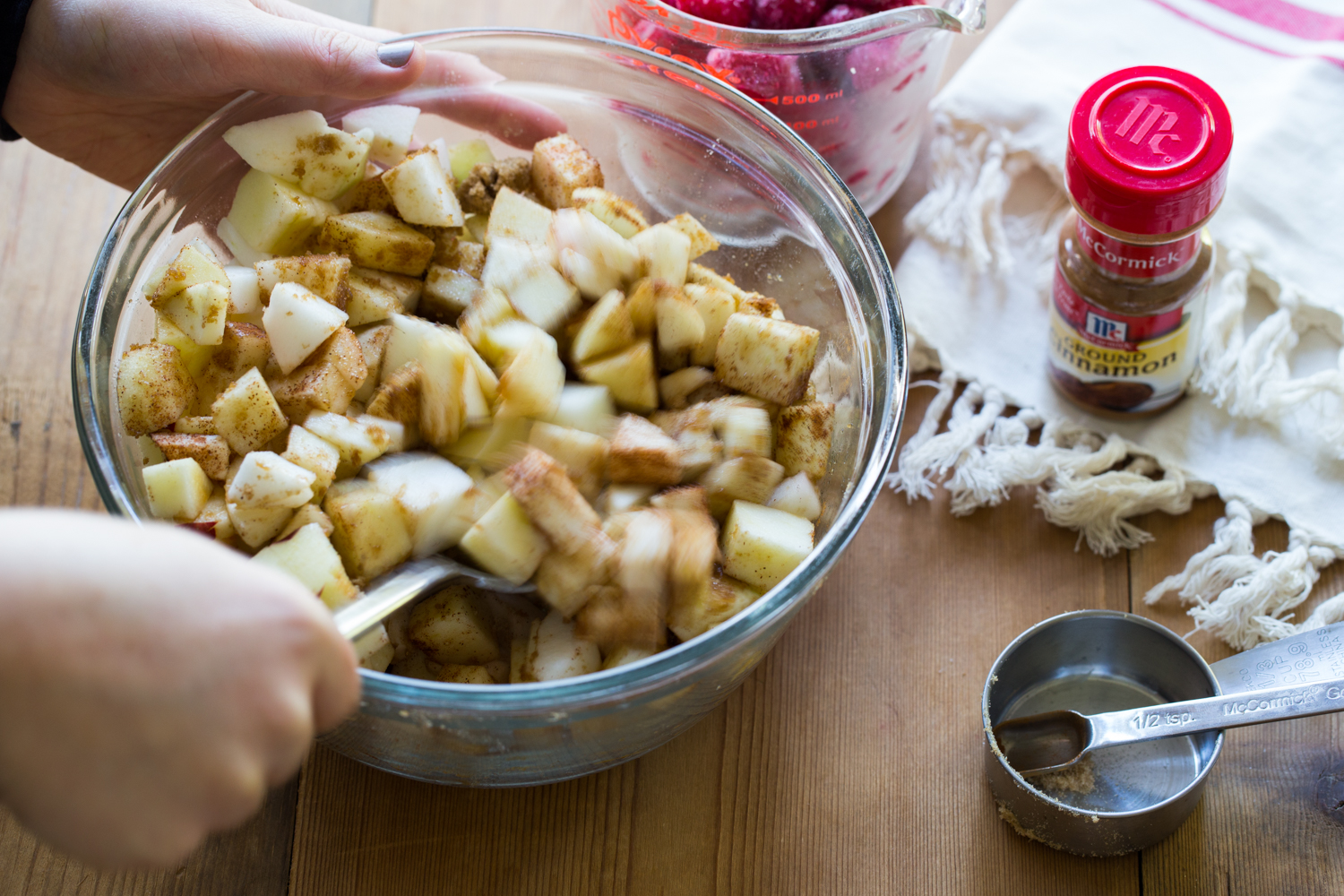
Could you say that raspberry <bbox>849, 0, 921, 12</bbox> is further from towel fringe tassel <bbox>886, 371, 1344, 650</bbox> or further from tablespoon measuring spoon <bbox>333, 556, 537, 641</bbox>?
tablespoon measuring spoon <bbox>333, 556, 537, 641</bbox>

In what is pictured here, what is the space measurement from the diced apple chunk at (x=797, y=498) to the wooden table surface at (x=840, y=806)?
8.4 inches

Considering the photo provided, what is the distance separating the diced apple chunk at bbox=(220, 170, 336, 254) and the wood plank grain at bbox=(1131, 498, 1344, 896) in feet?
3.34

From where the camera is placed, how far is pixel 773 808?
1024 mm

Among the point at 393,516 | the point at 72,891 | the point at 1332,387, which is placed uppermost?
the point at 393,516

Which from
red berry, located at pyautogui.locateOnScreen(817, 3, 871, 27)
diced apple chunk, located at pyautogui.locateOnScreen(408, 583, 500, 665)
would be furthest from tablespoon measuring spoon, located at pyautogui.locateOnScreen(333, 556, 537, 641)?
red berry, located at pyautogui.locateOnScreen(817, 3, 871, 27)

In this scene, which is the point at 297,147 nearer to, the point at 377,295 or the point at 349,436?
the point at 377,295

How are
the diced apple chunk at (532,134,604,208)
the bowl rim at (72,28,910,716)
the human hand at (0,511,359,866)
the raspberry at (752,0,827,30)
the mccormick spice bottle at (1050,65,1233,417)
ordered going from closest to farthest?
the human hand at (0,511,359,866) → the bowl rim at (72,28,910,716) → the mccormick spice bottle at (1050,65,1233,417) → the diced apple chunk at (532,134,604,208) → the raspberry at (752,0,827,30)

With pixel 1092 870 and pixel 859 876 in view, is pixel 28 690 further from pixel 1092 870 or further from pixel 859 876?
pixel 1092 870

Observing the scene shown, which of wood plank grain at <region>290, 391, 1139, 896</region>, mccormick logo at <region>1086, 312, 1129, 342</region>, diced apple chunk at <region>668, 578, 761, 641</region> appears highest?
mccormick logo at <region>1086, 312, 1129, 342</region>

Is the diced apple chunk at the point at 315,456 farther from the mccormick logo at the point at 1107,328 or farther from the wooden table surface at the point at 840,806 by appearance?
the mccormick logo at the point at 1107,328

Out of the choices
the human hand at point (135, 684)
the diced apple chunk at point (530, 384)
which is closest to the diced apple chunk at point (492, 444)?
the diced apple chunk at point (530, 384)

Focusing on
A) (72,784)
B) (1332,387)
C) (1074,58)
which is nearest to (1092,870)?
(1332,387)

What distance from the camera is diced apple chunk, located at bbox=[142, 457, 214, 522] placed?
2.83 feet

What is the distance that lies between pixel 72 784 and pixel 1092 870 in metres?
0.86
